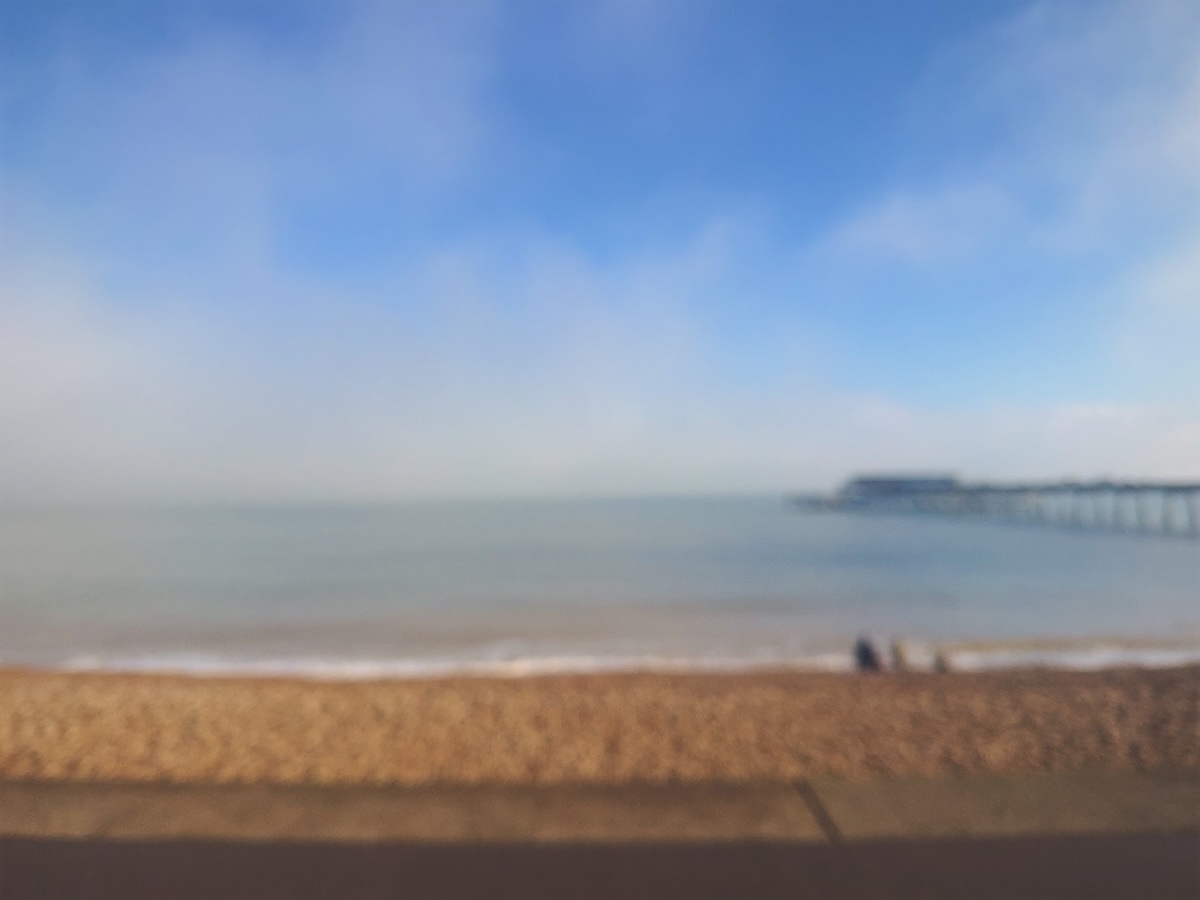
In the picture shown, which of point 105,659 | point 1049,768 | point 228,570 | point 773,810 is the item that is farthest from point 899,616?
point 228,570

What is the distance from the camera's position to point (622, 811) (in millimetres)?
4117

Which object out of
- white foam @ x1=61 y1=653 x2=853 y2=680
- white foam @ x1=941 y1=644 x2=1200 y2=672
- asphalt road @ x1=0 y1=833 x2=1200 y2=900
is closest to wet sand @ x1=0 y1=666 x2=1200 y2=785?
asphalt road @ x1=0 y1=833 x2=1200 y2=900

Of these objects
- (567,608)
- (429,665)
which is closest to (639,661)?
(429,665)

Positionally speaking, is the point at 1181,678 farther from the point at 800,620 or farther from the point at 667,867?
the point at 800,620

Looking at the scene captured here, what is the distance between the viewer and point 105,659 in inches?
519

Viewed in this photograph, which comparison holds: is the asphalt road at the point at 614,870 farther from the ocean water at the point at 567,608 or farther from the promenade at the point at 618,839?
the ocean water at the point at 567,608

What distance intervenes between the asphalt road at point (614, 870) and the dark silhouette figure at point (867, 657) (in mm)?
7022

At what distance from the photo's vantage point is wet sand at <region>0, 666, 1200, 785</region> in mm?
4816

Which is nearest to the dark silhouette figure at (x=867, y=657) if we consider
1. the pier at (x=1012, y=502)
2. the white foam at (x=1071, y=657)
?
the white foam at (x=1071, y=657)

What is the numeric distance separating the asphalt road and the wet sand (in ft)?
3.41

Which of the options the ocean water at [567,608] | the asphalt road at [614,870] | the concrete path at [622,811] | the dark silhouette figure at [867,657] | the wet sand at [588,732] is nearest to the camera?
the asphalt road at [614,870]

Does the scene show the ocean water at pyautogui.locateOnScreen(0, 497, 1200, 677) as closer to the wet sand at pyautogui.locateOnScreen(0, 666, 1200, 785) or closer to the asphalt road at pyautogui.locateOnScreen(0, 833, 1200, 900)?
the wet sand at pyautogui.locateOnScreen(0, 666, 1200, 785)

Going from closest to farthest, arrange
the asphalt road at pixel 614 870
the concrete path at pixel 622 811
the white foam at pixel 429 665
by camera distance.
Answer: the asphalt road at pixel 614 870 < the concrete path at pixel 622 811 < the white foam at pixel 429 665

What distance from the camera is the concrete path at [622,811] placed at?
3805mm
